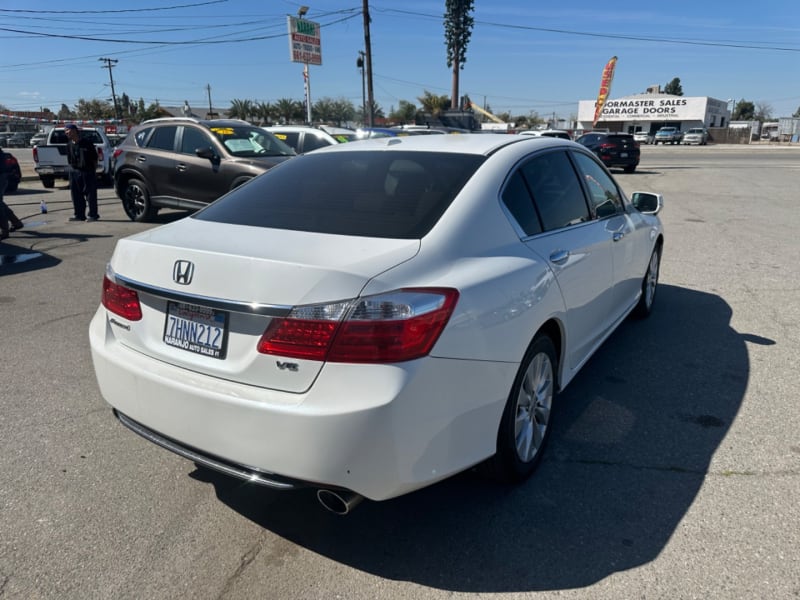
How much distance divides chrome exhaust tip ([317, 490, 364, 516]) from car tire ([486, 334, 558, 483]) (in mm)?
766

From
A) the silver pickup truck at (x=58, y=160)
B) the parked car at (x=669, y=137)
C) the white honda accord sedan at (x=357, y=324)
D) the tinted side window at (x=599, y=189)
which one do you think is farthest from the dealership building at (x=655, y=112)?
the white honda accord sedan at (x=357, y=324)

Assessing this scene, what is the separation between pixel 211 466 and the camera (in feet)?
7.75

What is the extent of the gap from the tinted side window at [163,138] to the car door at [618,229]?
Answer: 8.68m

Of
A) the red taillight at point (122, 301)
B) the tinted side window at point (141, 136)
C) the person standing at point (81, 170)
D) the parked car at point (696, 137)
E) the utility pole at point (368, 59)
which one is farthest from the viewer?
the parked car at point (696, 137)

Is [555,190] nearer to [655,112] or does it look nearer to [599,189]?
[599,189]

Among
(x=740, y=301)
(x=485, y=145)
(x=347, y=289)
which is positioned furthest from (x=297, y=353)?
(x=740, y=301)

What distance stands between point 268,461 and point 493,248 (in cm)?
132

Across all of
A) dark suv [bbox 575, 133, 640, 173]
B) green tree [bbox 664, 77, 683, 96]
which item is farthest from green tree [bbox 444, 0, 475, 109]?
green tree [bbox 664, 77, 683, 96]

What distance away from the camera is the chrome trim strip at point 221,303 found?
215 centimetres

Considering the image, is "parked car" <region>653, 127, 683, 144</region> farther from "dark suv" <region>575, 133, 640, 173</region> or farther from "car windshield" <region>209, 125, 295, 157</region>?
"car windshield" <region>209, 125, 295, 157</region>

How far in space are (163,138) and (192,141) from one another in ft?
2.38

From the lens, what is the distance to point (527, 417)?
2.94 metres

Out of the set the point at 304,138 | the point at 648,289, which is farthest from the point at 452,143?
the point at 304,138

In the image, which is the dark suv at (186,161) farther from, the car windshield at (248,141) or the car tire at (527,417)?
the car tire at (527,417)
